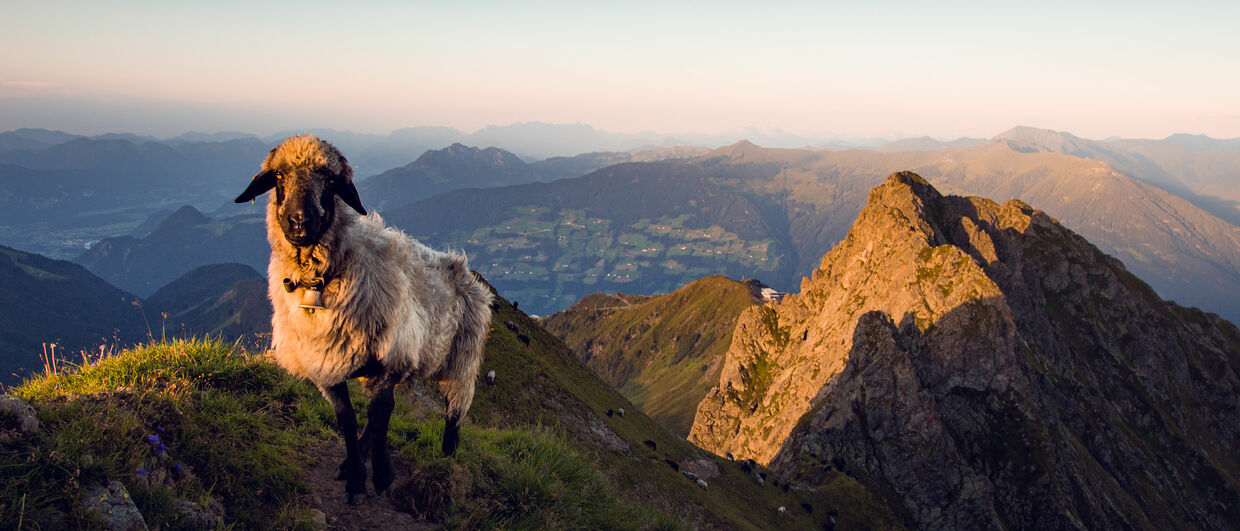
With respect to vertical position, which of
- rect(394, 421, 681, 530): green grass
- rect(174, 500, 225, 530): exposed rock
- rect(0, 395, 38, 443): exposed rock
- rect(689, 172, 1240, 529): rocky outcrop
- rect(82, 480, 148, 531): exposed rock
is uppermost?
rect(0, 395, 38, 443): exposed rock

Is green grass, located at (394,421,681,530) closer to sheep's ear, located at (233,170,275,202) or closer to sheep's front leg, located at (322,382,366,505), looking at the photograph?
sheep's front leg, located at (322,382,366,505)

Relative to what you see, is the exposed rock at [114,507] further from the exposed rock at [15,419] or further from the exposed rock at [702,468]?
the exposed rock at [702,468]

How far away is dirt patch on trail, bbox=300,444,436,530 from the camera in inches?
297

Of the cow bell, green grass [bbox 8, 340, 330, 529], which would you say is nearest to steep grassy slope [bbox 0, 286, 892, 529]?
green grass [bbox 8, 340, 330, 529]

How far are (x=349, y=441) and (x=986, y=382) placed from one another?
86821mm

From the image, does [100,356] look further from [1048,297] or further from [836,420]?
[1048,297]

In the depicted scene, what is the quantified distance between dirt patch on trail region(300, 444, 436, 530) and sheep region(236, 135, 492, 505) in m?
0.17

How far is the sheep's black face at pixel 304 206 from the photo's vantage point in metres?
6.61

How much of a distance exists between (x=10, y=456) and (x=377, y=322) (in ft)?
11.7

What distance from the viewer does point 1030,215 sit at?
112m

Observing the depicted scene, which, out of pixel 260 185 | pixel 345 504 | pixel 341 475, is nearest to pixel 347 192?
pixel 260 185

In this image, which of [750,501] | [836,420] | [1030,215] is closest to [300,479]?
[750,501]

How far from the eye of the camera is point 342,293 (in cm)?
724

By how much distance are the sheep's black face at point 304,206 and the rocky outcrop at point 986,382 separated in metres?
60.1
